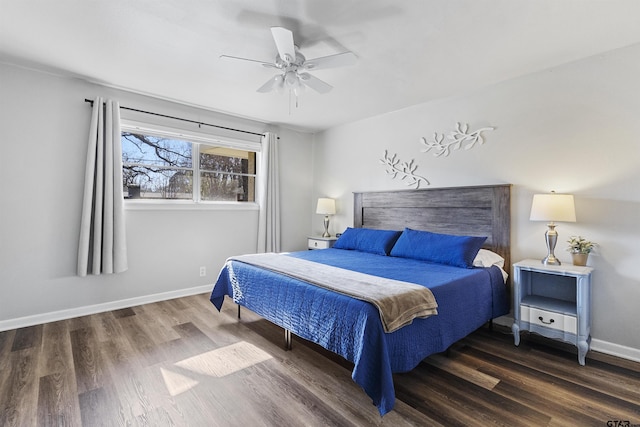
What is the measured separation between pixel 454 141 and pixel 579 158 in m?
1.13

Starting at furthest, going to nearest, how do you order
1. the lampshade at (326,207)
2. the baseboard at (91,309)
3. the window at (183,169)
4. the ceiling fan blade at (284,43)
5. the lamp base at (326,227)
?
the lamp base at (326,227)
the lampshade at (326,207)
the window at (183,169)
the baseboard at (91,309)
the ceiling fan blade at (284,43)

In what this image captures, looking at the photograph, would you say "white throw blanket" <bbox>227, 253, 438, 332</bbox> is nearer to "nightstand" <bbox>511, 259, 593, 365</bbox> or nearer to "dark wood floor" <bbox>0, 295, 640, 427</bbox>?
"dark wood floor" <bbox>0, 295, 640, 427</bbox>

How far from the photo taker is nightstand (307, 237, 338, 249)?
4526 millimetres

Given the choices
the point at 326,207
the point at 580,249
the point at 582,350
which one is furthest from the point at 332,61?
the point at 582,350

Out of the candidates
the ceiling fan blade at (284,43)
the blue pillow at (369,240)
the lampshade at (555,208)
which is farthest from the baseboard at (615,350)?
the ceiling fan blade at (284,43)

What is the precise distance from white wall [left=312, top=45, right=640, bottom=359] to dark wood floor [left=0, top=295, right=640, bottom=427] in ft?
1.91

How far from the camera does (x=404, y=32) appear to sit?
7.23ft

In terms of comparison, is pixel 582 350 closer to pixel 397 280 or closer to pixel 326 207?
pixel 397 280

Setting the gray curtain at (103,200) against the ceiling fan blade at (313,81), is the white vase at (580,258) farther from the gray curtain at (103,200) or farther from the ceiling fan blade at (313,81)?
the gray curtain at (103,200)

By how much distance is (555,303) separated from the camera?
2562mm

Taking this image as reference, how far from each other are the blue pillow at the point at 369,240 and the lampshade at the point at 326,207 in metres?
0.68

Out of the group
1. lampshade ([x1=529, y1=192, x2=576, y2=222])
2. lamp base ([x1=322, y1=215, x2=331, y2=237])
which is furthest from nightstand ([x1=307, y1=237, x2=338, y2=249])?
lampshade ([x1=529, y1=192, x2=576, y2=222])

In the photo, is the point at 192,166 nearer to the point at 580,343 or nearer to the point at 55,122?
the point at 55,122

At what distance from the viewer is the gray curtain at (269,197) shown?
4555mm
